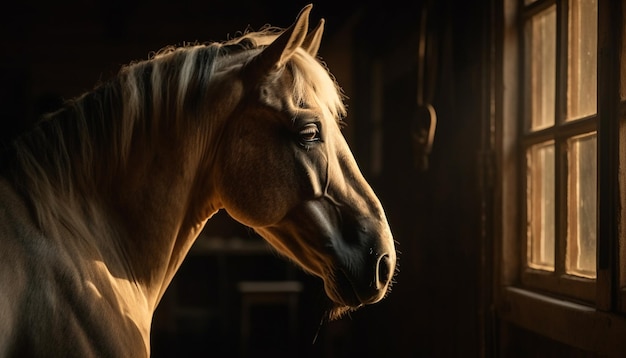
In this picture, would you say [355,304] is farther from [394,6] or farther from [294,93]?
[394,6]

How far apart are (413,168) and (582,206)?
1.58 metres

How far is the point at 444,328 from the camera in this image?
2.51 m

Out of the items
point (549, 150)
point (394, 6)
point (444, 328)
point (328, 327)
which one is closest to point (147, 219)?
point (549, 150)

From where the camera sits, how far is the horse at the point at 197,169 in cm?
119

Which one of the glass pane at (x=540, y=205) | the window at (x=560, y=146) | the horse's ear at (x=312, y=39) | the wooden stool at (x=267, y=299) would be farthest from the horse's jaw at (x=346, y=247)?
the wooden stool at (x=267, y=299)

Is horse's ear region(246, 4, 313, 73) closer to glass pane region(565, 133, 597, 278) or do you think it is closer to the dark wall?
glass pane region(565, 133, 597, 278)

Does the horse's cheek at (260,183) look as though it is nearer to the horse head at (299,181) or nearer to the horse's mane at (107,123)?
the horse head at (299,181)

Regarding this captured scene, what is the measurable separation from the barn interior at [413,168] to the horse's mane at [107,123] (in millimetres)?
284

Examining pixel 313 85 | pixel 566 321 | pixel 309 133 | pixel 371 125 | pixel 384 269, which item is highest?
pixel 371 125

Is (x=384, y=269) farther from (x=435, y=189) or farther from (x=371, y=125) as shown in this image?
(x=371, y=125)

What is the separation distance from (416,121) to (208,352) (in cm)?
291

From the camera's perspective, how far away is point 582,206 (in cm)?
155

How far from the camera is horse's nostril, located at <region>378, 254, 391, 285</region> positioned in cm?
126

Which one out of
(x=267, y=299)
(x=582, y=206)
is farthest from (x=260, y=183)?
(x=267, y=299)
